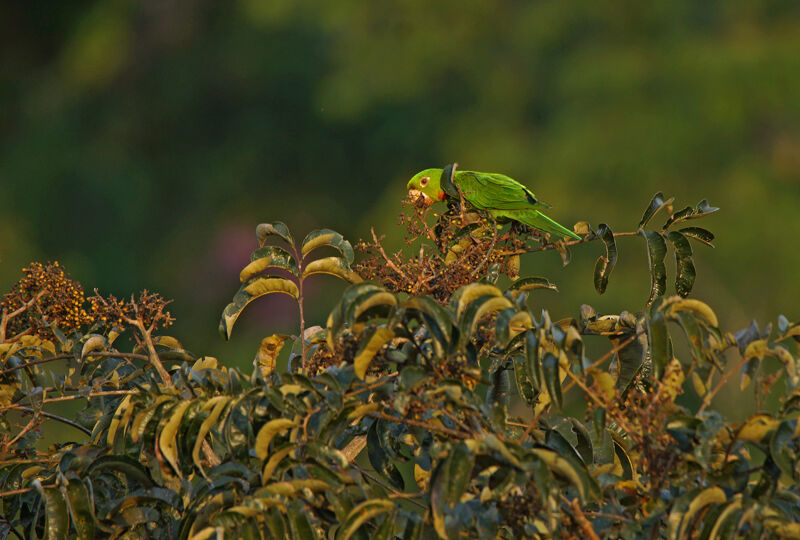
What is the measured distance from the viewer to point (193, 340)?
18.8 ft

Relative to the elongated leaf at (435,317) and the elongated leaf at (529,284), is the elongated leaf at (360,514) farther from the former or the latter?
the elongated leaf at (529,284)

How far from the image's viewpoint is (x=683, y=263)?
4.84 feet

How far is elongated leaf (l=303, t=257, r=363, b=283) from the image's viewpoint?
55.7 inches

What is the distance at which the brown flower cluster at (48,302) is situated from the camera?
4.89 feet

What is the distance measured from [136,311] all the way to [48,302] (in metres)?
0.26

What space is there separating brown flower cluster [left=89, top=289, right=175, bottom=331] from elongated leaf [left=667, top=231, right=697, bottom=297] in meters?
0.79

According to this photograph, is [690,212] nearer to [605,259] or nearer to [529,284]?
[605,259]

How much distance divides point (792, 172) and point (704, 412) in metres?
4.88

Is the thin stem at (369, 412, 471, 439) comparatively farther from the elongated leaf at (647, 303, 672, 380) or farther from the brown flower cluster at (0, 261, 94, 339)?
the brown flower cluster at (0, 261, 94, 339)

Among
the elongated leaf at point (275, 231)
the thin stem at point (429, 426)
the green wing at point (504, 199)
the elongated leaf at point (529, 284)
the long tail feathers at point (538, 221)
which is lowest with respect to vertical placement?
the thin stem at point (429, 426)

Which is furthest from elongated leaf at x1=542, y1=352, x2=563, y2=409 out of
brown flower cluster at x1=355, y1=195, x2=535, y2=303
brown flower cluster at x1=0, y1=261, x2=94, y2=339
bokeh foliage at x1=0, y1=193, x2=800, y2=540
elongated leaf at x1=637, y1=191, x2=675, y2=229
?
brown flower cluster at x1=0, y1=261, x2=94, y2=339

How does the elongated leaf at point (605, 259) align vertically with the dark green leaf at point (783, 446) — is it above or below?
above

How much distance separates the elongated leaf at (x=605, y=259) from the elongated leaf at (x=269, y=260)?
501 mm

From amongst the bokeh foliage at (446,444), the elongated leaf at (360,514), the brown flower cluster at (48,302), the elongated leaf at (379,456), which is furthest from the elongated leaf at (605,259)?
the brown flower cluster at (48,302)
